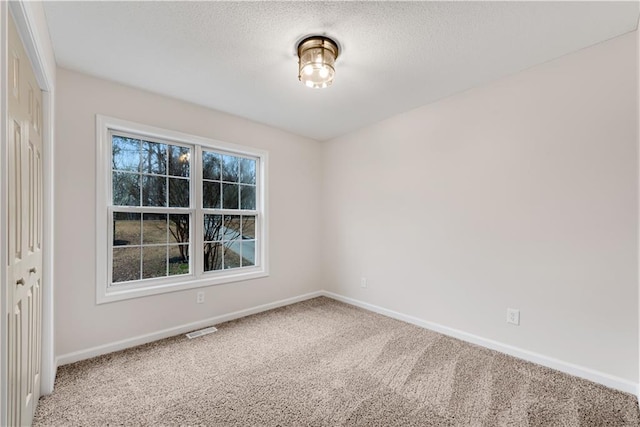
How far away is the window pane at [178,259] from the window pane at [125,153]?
864mm

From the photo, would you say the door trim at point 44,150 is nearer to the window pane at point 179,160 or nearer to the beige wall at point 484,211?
the beige wall at point 484,211

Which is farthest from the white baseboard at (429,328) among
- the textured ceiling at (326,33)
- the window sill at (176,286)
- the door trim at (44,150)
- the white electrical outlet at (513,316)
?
the textured ceiling at (326,33)

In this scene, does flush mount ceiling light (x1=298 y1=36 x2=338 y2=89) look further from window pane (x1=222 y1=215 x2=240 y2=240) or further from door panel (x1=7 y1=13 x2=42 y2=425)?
window pane (x1=222 y1=215 x2=240 y2=240)

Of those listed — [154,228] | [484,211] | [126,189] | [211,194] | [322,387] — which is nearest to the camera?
[322,387]

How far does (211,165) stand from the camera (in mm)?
3246

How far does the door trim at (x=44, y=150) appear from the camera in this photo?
1.00 meters

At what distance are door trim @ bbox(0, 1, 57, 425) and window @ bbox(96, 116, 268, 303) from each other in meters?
0.56

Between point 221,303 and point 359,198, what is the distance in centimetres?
207

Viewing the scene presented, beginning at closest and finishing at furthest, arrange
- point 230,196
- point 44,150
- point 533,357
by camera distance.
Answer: point 44,150, point 533,357, point 230,196

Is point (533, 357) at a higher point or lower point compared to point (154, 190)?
lower

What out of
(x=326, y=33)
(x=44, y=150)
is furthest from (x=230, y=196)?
(x=326, y=33)

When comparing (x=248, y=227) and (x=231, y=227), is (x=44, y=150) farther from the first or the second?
(x=248, y=227)

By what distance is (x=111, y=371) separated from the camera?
215 centimetres

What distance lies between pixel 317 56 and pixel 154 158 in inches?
75.9
